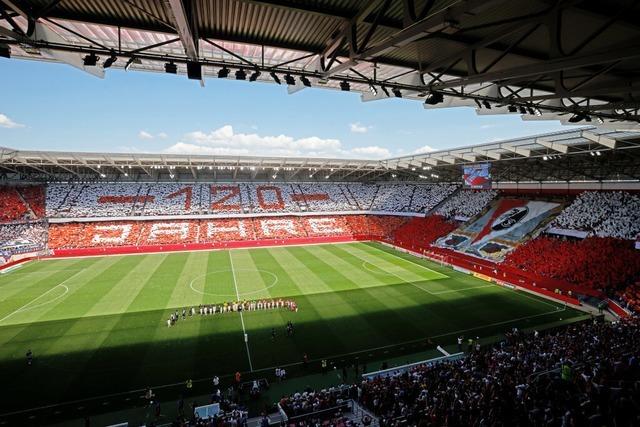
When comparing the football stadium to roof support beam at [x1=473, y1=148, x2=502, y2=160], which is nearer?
the football stadium

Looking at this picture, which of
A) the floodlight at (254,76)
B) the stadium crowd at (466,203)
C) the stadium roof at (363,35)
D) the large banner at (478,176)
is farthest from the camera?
the stadium crowd at (466,203)

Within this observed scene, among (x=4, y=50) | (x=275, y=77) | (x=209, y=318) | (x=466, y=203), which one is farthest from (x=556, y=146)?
(x=4, y=50)

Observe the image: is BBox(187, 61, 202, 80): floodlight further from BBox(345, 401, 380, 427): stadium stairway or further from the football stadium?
BBox(345, 401, 380, 427): stadium stairway

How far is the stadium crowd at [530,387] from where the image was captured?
7645mm

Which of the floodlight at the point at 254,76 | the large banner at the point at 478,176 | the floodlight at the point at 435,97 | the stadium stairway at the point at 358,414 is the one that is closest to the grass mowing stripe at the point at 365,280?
the stadium stairway at the point at 358,414

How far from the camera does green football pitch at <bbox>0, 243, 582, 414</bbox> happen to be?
15.9m

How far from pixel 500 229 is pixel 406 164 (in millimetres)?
16073

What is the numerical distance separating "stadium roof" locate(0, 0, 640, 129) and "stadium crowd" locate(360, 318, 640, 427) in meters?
7.16

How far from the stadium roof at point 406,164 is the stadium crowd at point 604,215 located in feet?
6.63

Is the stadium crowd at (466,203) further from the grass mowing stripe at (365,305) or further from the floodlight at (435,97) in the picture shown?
the floodlight at (435,97)

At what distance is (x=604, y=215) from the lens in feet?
105

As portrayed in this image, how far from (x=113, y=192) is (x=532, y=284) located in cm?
5315

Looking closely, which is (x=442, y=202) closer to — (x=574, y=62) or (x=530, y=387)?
(x=530, y=387)

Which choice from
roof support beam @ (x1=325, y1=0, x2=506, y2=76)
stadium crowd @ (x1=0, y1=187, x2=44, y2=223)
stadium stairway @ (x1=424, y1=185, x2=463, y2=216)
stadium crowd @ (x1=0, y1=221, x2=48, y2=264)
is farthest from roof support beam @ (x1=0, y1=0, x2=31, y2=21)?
stadium stairway @ (x1=424, y1=185, x2=463, y2=216)
